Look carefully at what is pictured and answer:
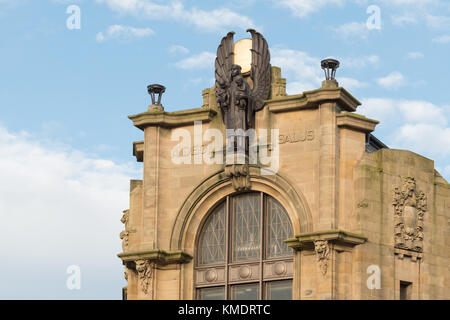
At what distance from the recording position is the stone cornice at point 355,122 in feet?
160

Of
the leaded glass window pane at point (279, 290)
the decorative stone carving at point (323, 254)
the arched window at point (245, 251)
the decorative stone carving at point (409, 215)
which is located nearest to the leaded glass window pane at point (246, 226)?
the arched window at point (245, 251)

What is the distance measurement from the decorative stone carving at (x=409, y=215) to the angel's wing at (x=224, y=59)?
7420 mm

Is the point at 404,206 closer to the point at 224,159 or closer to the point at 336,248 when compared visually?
the point at 336,248

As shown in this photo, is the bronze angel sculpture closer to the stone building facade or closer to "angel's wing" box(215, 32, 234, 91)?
"angel's wing" box(215, 32, 234, 91)

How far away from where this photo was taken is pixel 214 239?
168 feet

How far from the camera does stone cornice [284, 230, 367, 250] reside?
155 feet

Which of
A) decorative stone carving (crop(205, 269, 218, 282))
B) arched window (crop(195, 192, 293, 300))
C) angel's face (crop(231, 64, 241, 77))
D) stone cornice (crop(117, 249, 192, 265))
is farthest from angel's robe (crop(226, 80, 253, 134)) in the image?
decorative stone carving (crop(205, 269, 218, 282))

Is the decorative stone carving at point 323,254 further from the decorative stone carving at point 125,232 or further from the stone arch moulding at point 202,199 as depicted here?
the decorative stone carving at point 125,232

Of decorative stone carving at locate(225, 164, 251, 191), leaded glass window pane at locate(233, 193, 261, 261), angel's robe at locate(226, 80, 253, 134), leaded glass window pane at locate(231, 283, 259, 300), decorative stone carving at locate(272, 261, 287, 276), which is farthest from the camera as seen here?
angel's robe at locate(226, 80, 253, 134)

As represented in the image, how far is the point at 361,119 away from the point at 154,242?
341 inches

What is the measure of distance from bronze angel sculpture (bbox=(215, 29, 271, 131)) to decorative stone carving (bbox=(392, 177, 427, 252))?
5867 millimetres

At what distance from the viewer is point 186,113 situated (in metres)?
52.0

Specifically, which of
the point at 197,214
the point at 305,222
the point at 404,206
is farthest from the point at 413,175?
the point at 197,214

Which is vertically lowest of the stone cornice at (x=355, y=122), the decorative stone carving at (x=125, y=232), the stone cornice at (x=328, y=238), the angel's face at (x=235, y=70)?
the stone cornice at (x=328, y=238)
